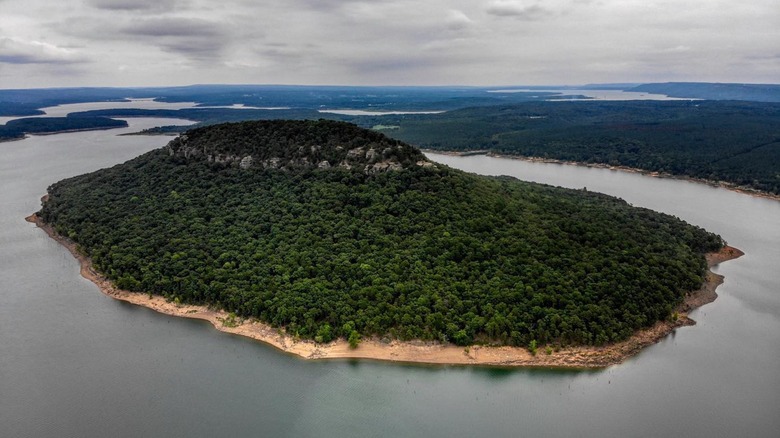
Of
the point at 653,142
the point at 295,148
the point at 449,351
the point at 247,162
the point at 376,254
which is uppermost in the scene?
the point at 295,148

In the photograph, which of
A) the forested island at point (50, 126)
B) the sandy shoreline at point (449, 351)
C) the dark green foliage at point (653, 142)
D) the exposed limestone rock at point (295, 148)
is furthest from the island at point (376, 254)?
the forested island at point (50, 126)

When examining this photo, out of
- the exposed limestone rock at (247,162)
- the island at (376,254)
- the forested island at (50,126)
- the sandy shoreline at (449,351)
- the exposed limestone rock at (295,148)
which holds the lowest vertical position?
the sandy shoreline at (449,351)

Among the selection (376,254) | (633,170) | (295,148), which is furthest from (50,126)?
(633,170)

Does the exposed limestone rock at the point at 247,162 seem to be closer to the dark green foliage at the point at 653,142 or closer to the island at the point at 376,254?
the island at the point at 376,254

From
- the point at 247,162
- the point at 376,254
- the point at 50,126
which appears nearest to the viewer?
the point at 376,254

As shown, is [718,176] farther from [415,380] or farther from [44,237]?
[44,237]

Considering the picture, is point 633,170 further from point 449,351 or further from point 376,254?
point 449,351

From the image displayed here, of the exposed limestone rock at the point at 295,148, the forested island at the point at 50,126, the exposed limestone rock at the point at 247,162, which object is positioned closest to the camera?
the exposed limestone rock at the point at 295,148
